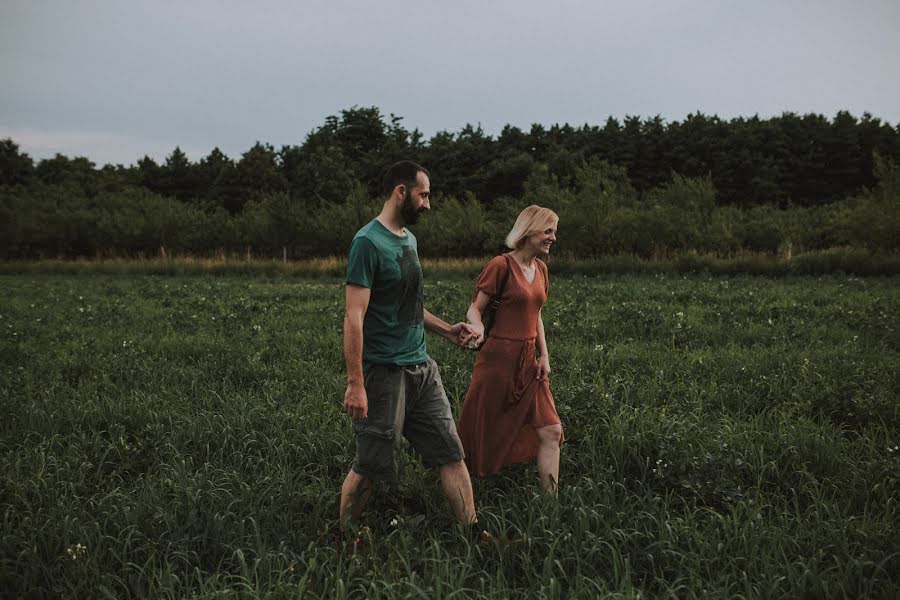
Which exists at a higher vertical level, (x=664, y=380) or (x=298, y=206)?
(x=298, y=206)

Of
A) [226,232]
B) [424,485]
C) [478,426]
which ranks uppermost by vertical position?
[226,232]

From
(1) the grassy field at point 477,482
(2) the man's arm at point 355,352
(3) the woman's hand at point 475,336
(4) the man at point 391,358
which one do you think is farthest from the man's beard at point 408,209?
(1) the grassy field at point 477,482

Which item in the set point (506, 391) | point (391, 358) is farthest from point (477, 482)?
point (391, 358)

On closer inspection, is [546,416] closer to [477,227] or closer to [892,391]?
[892,391]

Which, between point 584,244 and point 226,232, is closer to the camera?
point 584,244

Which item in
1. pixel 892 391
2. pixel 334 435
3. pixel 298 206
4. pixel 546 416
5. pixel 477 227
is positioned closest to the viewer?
pixel 546 416

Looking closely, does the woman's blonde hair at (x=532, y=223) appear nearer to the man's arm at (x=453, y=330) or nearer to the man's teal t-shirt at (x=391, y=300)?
the man's arm at (x=453, y=330)

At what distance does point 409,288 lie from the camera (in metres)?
3.67

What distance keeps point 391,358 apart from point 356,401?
36cm

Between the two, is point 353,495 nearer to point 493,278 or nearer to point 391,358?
point 391,358

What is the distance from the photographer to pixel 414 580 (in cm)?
310

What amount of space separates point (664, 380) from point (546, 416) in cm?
306

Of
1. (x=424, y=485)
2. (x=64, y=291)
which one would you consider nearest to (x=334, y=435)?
(x=424, y=485)

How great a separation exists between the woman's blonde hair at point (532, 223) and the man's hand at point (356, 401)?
173 cm
